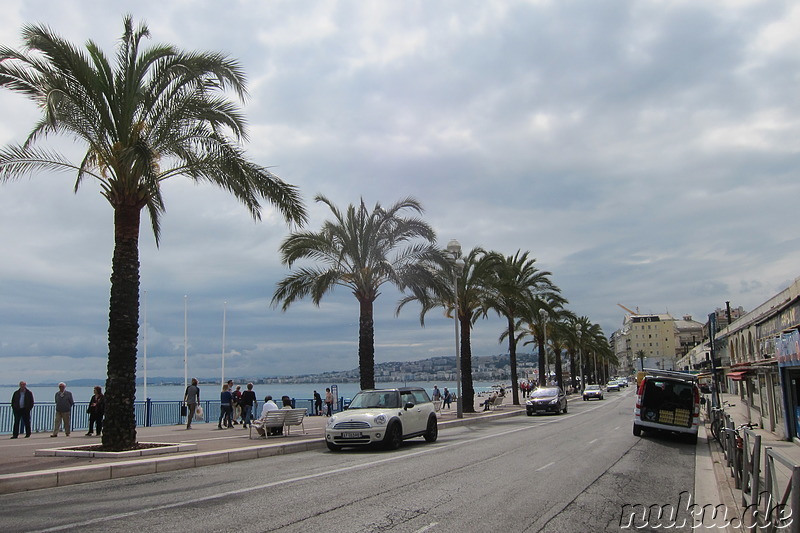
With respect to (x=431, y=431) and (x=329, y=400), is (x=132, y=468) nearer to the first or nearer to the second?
(x=431, y=431)

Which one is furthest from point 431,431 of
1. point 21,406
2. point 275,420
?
point 21,406

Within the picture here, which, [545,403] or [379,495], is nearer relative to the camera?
[379,495]

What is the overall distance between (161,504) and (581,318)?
261ft

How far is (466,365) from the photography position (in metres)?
35.6

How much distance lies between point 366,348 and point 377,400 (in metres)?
8.57

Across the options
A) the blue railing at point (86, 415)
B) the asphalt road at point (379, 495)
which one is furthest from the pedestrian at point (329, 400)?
the asphalt road at point (379, 495)

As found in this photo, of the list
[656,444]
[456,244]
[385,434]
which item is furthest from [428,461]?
[456,244]

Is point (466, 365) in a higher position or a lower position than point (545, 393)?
higher

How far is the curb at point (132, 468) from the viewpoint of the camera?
10.3 meters

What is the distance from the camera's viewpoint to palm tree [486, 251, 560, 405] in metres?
36.9

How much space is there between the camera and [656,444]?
62.2 ft

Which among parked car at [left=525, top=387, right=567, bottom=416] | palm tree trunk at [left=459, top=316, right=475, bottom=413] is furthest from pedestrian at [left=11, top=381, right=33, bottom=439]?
parked car at [left=525, top=387, right=567, bottom=416]

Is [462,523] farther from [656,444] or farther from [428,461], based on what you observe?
[656,444]
